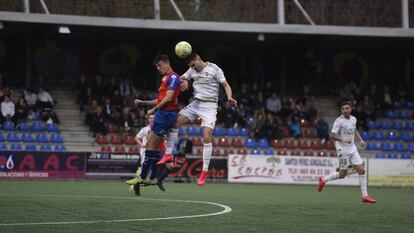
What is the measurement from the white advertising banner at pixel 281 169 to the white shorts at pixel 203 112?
47.6 feet

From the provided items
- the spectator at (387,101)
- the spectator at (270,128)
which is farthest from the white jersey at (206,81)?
the spectator at (387,101)

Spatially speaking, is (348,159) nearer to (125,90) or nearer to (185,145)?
(185,145)

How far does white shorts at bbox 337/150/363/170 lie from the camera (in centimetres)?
1769

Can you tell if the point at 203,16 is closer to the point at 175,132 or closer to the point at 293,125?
the point at 293,125

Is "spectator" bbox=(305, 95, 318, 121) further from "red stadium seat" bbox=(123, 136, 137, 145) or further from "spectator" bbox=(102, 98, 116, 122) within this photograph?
"spectator" bbox=(102, 98, 116, 122)

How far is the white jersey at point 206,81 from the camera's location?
14.4 metres

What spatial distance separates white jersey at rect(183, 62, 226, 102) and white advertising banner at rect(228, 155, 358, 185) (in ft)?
47.6

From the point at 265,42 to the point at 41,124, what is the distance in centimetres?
1250

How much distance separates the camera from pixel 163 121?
14.1 m

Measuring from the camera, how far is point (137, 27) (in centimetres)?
3198

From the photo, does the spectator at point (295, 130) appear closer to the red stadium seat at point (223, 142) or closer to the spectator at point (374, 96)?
the red stadium seat at point (223, 142)

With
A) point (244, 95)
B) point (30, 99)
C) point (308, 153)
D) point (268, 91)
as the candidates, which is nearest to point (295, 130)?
point (308, 153)

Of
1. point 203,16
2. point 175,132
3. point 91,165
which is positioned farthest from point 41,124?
point 175,132

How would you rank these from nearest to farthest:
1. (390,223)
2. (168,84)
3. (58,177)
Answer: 1. (390,223)
2. (168,84)
3. (58,177)
